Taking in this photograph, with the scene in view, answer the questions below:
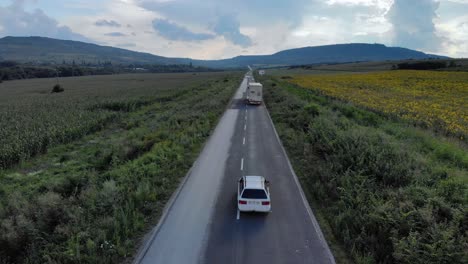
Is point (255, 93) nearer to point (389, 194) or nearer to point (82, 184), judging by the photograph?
point (82, 184)

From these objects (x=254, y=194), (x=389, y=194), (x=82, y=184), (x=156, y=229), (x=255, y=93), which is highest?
(x=255, y=93)

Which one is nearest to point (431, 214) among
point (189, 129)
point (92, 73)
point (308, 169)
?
point (308, 169)

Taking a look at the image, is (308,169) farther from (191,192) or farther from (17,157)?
(17,157)

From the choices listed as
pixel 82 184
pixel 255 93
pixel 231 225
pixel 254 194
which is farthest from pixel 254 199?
pixel 255 93

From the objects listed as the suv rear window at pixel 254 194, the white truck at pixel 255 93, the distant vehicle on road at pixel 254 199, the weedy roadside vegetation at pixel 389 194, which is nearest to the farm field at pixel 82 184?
the distant vehicle on road at pixel 254 199

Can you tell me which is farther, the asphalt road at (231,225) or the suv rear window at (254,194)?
the suv rear window at (254,194)

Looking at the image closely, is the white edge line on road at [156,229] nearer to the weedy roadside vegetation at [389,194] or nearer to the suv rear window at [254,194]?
the suv rear window at [254,194]

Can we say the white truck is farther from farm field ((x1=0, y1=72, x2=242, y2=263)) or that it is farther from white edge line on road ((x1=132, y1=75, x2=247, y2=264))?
white edge line on road ((x1=132, y1=75, x2=247, y2=264))
